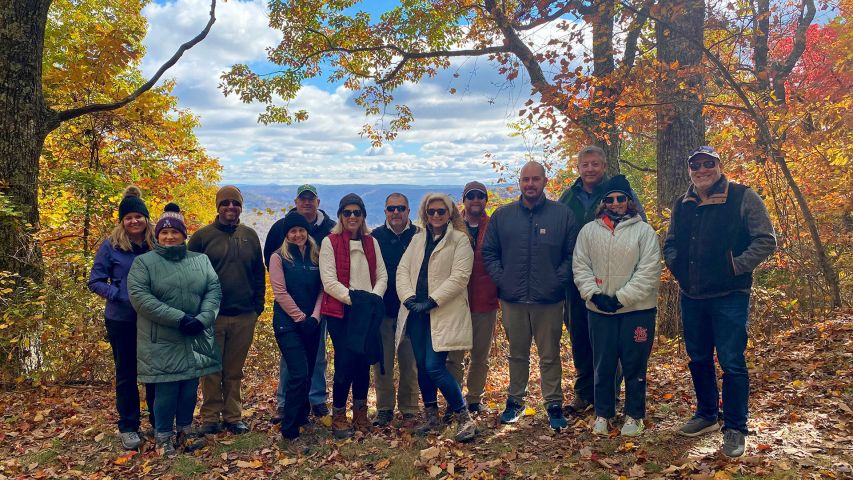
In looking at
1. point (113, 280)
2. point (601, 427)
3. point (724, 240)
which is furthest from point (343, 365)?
point (724, 240)

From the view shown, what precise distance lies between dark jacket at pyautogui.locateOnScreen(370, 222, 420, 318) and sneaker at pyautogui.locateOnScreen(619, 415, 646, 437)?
8.26ft

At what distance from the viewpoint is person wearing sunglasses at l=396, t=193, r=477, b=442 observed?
17.1 feet

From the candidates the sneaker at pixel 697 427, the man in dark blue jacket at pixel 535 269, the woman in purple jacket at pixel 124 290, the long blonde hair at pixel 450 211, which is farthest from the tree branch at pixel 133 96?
the sneaker at pixel 697 427

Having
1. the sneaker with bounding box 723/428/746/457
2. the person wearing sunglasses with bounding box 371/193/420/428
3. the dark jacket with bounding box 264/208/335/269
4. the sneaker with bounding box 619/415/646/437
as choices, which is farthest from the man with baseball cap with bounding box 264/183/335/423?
the sneaker with bounding box 723/428/746/457

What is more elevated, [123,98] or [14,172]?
[123,98]

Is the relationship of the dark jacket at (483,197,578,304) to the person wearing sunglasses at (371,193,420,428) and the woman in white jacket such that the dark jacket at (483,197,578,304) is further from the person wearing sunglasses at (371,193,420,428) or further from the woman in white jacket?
the person wearing sunglasses at (371,193,420,428)

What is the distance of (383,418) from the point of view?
229 inches

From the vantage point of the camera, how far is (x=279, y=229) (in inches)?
224

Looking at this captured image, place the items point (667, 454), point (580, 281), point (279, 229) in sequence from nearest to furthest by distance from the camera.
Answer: point (667, 454), point (580, 281), point (279, 229)

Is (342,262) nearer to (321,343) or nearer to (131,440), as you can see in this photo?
(321,343)

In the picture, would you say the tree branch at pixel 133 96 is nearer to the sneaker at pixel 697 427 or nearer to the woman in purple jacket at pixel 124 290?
the woman in purple jacket at pixel 124 290

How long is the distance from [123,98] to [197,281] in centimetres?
674

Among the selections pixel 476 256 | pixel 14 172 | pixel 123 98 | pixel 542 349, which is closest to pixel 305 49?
pixel 123 98

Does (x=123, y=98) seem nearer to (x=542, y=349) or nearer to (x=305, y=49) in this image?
(x=305, y=49)
